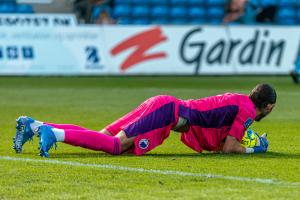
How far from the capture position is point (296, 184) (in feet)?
24.8

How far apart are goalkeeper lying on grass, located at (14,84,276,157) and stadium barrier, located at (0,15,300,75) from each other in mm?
16331

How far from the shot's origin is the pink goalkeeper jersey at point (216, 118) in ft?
31.0

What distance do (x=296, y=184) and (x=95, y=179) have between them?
172cm

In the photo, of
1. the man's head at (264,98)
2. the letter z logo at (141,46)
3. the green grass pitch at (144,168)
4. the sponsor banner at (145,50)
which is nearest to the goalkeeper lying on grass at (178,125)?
the man's head at (264,98)

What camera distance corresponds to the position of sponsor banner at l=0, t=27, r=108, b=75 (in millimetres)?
25609

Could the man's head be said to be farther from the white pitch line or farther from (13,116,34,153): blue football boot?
(13,116,34,153): blue football boot

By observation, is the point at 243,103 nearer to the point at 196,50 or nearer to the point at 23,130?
the point at 23,130

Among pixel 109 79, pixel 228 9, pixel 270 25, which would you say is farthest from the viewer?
pixel 228 9

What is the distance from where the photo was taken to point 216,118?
9.49 meters

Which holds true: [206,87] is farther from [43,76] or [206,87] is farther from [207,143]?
[207,143]

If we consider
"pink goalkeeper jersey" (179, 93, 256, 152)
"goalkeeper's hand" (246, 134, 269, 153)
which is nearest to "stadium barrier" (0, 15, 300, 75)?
"goalkeeper's hand" (246, 134, 269, 153)

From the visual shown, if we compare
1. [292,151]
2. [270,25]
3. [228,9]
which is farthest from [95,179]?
[228,9]

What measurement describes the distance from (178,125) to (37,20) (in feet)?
57.5

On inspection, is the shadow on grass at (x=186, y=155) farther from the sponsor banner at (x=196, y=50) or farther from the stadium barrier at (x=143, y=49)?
the sponsor banner at (x=196, y=50)
